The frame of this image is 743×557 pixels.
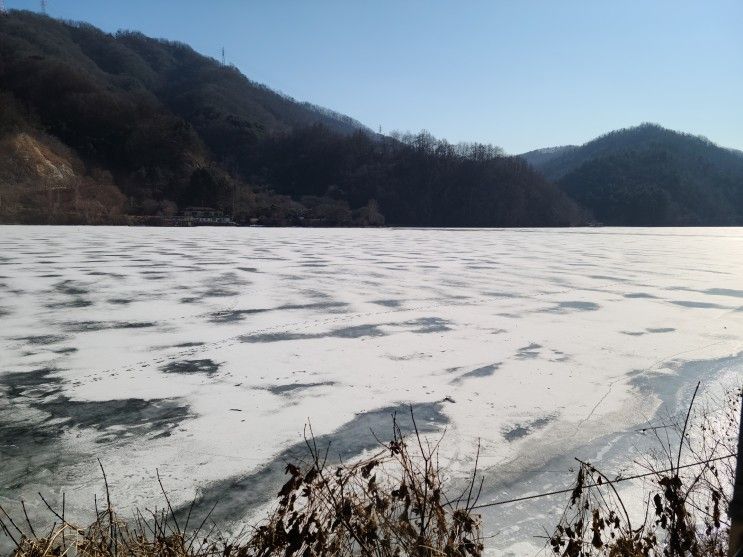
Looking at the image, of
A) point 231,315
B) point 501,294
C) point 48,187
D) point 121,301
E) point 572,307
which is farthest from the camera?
point 48,187

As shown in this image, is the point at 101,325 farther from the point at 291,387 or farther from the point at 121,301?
the point at 291,387

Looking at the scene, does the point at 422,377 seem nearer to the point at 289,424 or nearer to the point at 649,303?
the point at 289,424

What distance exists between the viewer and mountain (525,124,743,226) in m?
74.7

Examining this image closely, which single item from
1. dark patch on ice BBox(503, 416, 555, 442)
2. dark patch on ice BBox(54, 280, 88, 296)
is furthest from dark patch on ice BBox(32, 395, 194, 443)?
dark patch on ice BBox(54, 280, 88, 296)

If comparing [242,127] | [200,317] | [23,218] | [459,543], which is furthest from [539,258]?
[242,127]

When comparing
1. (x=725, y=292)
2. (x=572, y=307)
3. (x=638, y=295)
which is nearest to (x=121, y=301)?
(x=572, y=307)

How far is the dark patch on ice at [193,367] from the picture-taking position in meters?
3.19

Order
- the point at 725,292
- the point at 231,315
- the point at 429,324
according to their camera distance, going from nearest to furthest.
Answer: the point at 429,324
the point at 231,315
the point at 725,292

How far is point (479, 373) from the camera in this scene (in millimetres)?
3252

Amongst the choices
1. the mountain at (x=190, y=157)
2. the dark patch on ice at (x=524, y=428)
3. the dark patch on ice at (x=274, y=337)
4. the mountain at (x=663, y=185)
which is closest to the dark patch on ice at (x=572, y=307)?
the dark patch on ice at (x=274, y=337)

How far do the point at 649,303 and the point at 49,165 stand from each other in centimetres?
4521

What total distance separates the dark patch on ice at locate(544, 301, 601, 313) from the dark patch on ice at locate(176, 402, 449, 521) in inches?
124

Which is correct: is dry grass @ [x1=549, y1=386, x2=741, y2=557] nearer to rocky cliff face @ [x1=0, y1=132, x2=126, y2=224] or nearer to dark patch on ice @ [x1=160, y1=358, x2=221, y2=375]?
dark patch on ice @ [x1=160, y1=358, x2=221, y2=375]

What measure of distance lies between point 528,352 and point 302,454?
7.30 ft
